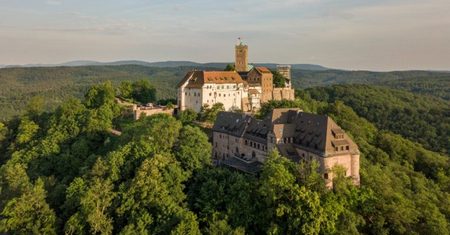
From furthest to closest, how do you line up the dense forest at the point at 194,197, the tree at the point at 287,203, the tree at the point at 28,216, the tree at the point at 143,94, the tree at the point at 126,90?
the tree at the point at 143,94, the tree at the point at 126,90, the tree at the point at 28,216, the dense forest at the point at 194,197, the tree at the point at 287,203

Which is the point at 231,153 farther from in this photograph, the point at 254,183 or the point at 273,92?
the point at 273,92

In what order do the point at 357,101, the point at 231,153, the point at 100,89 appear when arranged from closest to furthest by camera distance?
→ the point at 231,153 → the point at 100,89 → the point at 357,101

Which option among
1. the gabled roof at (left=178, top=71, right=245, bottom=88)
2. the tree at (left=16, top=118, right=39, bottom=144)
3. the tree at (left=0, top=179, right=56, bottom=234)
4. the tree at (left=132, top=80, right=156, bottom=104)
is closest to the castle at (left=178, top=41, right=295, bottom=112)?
the gabled roof at (left=178, top=71, right=245, bottom=88)

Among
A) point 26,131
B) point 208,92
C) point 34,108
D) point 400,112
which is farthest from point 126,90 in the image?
point 400,112

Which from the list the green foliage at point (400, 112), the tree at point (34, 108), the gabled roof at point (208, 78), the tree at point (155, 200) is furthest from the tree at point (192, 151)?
the green foliage at point (400, 112)

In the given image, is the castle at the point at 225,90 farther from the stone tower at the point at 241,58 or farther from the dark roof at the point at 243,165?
the dark roof at the point at 243,165

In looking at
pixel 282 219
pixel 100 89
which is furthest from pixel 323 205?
pixel 100 89

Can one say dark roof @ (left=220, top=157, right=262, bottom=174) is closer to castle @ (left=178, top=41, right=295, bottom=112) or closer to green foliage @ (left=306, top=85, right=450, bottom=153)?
castle @ (left=178, top=41, right=295, bottom=112)
